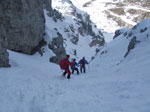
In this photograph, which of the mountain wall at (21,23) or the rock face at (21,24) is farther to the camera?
the rock face at (21,24)

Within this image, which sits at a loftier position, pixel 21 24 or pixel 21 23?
pixel 21 23

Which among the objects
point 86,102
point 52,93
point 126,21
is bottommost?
point 126,21

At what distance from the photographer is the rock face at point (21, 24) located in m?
15.9

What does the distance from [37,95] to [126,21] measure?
420 feet

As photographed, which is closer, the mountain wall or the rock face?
the mountain wall

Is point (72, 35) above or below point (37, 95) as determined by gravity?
below

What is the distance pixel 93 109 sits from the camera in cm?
484

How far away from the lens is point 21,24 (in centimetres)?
1677

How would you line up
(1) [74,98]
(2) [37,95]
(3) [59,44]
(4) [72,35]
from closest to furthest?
(1) [74,98] → (2) [37,95] → (3) [59,44] → (4) [72,35]

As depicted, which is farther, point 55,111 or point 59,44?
point 59,44

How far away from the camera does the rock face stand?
1588 centimetres

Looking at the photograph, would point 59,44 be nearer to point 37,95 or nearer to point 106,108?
point 37,95

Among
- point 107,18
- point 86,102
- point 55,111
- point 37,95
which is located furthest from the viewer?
point 107,18

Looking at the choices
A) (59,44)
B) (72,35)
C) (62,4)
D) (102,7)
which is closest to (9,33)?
(59,44)
